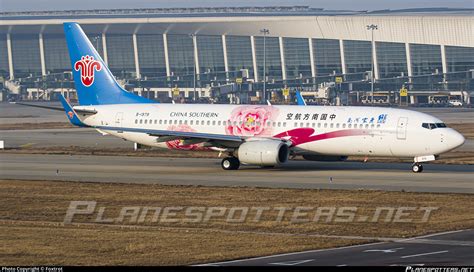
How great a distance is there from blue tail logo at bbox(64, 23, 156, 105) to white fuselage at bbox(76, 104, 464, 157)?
3.55ft

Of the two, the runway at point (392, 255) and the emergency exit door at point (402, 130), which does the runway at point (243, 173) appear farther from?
the runway at point (392, 255)

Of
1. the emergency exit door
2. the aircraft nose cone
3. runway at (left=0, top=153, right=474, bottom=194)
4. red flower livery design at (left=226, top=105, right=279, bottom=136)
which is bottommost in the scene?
runway at (left=0, top=153, right=474, bottom=194)

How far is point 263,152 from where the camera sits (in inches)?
2287

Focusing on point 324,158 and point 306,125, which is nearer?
point 306,125

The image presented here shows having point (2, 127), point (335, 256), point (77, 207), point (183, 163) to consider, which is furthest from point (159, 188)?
point (2, 127)

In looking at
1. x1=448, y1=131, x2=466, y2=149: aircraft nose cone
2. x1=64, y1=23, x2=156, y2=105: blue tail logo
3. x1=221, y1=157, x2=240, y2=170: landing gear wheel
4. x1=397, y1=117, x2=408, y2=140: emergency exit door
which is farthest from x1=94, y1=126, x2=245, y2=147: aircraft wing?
x1=448, y1=131, x2=466, y2=149: aircraft nose cone

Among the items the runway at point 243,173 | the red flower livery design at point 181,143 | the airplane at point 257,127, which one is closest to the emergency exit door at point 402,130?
the airplane at point 257,127

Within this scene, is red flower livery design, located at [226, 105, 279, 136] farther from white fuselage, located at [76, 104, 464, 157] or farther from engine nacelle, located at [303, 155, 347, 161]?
engine nacelle, located at [303, 155, 347, 161]

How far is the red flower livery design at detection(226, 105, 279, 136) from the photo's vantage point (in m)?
61.2

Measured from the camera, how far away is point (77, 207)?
43.2m

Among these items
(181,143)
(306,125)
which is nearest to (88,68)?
(181,143)

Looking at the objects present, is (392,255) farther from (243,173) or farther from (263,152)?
(243,173)

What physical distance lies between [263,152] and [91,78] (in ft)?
49.5

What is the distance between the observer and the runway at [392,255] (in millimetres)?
29156
